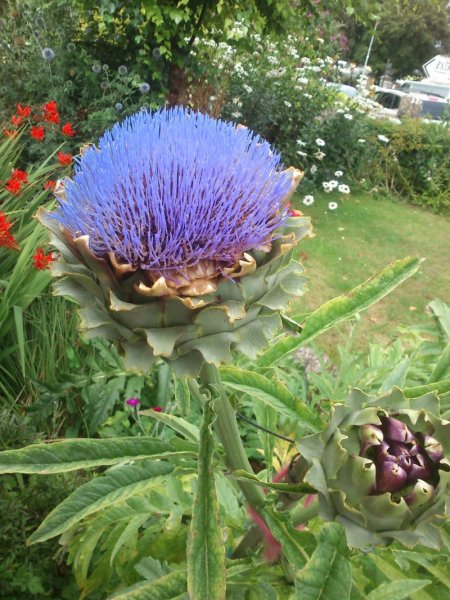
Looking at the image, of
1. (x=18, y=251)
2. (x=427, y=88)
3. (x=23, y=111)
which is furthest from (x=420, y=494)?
(x=427, y=88)

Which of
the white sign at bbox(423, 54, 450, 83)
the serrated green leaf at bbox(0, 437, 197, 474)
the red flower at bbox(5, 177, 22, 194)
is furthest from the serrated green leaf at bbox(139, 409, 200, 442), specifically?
the white sign at bbox(423, 54, 450, 83)

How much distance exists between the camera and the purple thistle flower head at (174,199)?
65 centimetres

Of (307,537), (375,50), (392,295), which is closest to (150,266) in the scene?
(307,537)

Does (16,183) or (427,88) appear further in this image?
(427,88)

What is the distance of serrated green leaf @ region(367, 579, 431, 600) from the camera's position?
69 centimetres

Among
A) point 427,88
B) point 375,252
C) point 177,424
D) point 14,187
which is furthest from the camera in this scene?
point 427,88

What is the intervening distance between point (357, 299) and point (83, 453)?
42 centimetres

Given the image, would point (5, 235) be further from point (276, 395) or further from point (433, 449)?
point (433, 449)

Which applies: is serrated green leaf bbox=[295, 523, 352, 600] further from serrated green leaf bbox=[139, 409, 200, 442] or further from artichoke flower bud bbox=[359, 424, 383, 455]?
serrated green leaf bbox=[139, 409, 200, 442]

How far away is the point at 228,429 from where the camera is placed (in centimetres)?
72

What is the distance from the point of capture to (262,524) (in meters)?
0.77

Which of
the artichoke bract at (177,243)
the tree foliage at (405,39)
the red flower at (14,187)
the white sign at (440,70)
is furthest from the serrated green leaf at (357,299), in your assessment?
the tree foliage at (405,39)

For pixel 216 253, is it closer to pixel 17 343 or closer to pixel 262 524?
pixel 262 524

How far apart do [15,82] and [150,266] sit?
2790 mm
